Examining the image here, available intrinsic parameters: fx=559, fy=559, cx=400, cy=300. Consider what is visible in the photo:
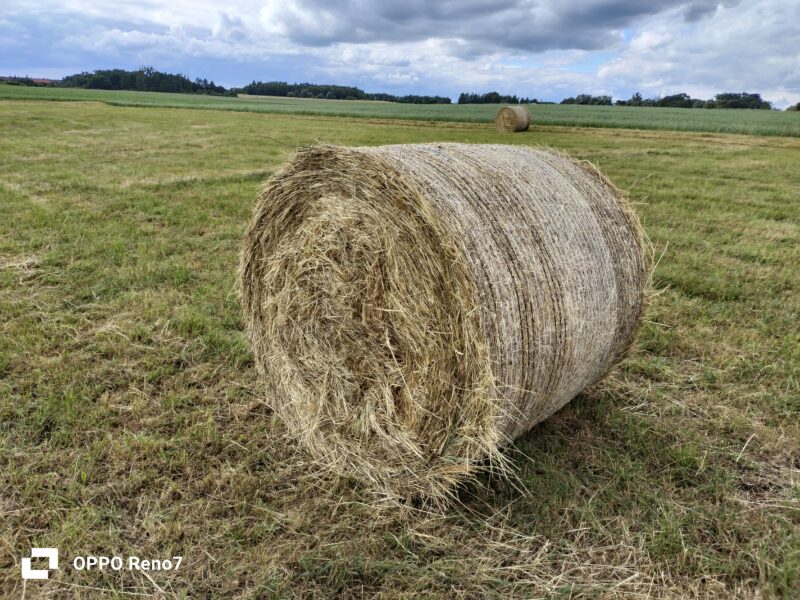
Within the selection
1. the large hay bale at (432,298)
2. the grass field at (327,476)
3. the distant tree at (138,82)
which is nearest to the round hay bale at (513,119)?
the grass field at (327,476)

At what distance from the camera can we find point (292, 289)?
3576 millimetres

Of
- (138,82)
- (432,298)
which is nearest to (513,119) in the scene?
(432,298)

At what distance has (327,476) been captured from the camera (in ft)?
10.7

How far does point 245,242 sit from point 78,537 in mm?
2024

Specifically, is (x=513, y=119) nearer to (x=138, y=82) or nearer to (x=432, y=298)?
(x=432, y=298)

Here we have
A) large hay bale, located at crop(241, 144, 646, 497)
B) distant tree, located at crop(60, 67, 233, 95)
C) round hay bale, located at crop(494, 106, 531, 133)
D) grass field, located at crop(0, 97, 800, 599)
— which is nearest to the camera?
grass field, located at crop(0, 97, 800, 599)

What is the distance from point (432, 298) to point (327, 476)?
125 cm

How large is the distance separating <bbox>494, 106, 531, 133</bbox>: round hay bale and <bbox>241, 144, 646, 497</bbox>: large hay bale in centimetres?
2218

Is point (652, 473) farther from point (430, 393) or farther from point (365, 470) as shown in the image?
point (365, 470)

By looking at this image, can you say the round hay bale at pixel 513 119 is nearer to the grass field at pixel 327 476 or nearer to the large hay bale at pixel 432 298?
the grass field at pixel 327 476

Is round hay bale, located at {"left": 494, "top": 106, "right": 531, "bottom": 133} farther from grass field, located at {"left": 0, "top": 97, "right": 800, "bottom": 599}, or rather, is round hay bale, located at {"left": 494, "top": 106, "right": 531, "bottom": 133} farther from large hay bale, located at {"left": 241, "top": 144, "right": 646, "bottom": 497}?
large hay bale, located at {"left": 241, "top": 144, "right": 646, "bottom": 497}

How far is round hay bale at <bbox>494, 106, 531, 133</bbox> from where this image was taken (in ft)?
80.6

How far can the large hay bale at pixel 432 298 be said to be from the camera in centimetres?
274

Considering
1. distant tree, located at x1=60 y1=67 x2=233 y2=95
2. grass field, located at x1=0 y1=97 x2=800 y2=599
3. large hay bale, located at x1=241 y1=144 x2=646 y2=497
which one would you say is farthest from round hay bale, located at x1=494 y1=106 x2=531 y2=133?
distant tree, located at x1=60 y1=67 x2=233 y2=95
